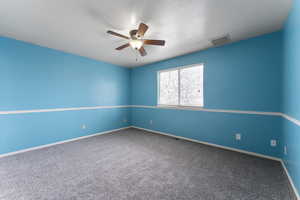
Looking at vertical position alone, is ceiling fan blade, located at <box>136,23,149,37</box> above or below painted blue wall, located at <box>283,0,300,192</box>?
above

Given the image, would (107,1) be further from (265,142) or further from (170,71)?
(265,142)

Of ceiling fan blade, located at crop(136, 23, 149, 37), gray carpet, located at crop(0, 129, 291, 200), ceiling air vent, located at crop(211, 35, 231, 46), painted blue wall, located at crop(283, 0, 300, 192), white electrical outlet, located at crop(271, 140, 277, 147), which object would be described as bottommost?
gray carpet, located at crop(0, 129, 291, 200)

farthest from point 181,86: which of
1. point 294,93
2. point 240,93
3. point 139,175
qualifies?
point 139,175

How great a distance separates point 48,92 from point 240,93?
459 centimetres

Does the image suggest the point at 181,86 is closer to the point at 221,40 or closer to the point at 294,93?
the point at 221,40

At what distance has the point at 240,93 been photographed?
264 cm

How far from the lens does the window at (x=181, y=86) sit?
3367 mm

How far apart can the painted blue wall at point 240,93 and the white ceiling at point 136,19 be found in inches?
14.4

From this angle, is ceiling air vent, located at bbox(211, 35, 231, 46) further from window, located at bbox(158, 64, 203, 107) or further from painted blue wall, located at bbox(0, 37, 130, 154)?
painted blue wall, located at bbox(0, 37, 130, 154)

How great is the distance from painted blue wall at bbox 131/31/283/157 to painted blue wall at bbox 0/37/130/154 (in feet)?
8.65

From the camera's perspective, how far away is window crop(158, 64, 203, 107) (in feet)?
11.0

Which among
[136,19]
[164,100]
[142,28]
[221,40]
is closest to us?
[142,28]

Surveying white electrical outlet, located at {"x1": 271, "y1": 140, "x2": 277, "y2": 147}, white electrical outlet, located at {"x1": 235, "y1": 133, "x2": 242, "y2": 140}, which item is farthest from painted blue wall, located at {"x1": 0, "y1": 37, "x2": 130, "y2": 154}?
white electrical outlet, located at {"x1": 271, "y1": 140, "x2": 277, "y2": 147}

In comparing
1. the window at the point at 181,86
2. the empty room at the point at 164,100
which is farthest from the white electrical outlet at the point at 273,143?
the window at the point at 181,86
